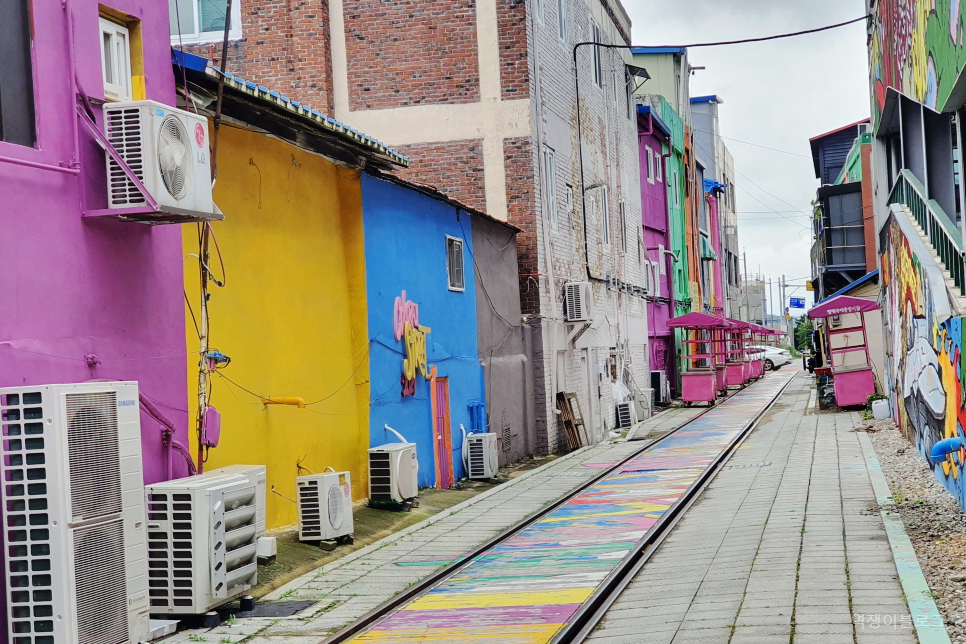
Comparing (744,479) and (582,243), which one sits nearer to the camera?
(744,479)

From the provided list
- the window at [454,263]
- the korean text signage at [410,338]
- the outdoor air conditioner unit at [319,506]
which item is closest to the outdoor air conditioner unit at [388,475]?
the korean text signage at [410,338]

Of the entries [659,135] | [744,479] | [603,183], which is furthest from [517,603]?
[659,135]

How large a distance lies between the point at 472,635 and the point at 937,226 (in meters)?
8.03

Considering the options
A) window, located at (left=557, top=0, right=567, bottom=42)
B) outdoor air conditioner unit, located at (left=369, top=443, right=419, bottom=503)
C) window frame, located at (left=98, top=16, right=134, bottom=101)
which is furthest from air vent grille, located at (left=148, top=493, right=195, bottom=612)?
window, located at (left=557, top=0, right=567, bottom=42)

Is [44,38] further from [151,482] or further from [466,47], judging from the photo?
[466,47]

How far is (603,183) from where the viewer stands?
2734cm

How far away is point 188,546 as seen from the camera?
8117mm

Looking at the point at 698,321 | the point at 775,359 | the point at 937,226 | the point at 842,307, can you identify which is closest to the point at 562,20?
the point at 842,307

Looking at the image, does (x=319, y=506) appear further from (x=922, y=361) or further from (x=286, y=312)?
(x=922, y=361)

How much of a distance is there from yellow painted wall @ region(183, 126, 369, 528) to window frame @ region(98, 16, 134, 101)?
4.63 ft

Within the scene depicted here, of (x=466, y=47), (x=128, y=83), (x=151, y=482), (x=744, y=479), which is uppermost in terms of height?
(x=466, y=47)

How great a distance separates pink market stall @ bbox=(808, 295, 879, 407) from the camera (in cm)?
2689

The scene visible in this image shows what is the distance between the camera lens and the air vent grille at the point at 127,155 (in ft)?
26.3

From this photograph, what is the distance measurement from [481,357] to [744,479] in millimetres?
5286
